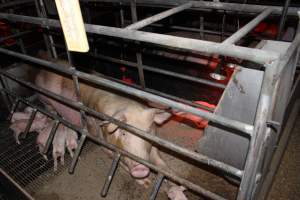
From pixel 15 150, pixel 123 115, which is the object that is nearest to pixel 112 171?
pixel 123 115

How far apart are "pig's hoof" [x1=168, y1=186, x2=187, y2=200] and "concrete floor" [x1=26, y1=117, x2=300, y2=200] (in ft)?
0.53

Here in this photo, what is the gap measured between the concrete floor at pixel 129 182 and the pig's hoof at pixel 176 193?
162mm

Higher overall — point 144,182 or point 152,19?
point 152,19

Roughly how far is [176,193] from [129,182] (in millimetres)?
649

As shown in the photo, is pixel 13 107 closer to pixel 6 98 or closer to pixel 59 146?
pixel 6 98

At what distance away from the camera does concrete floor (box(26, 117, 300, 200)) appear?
2.92 meters

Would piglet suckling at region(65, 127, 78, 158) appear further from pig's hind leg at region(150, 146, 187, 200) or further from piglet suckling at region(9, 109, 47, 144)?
pig's hind leg at region(150, 146, 187, 200)

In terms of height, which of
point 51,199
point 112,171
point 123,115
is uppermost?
point 123,115

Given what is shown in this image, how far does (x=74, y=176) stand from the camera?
11.0 ft

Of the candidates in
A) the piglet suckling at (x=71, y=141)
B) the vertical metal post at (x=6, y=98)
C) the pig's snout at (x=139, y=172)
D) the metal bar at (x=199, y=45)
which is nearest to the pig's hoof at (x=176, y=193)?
the pig's snout at (x=139, y=172)

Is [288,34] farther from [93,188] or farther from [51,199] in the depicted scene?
[51,199]

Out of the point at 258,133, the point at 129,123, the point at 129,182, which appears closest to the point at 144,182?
the point at 129,182

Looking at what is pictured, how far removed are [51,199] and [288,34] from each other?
4295 millimetres

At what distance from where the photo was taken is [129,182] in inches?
126
